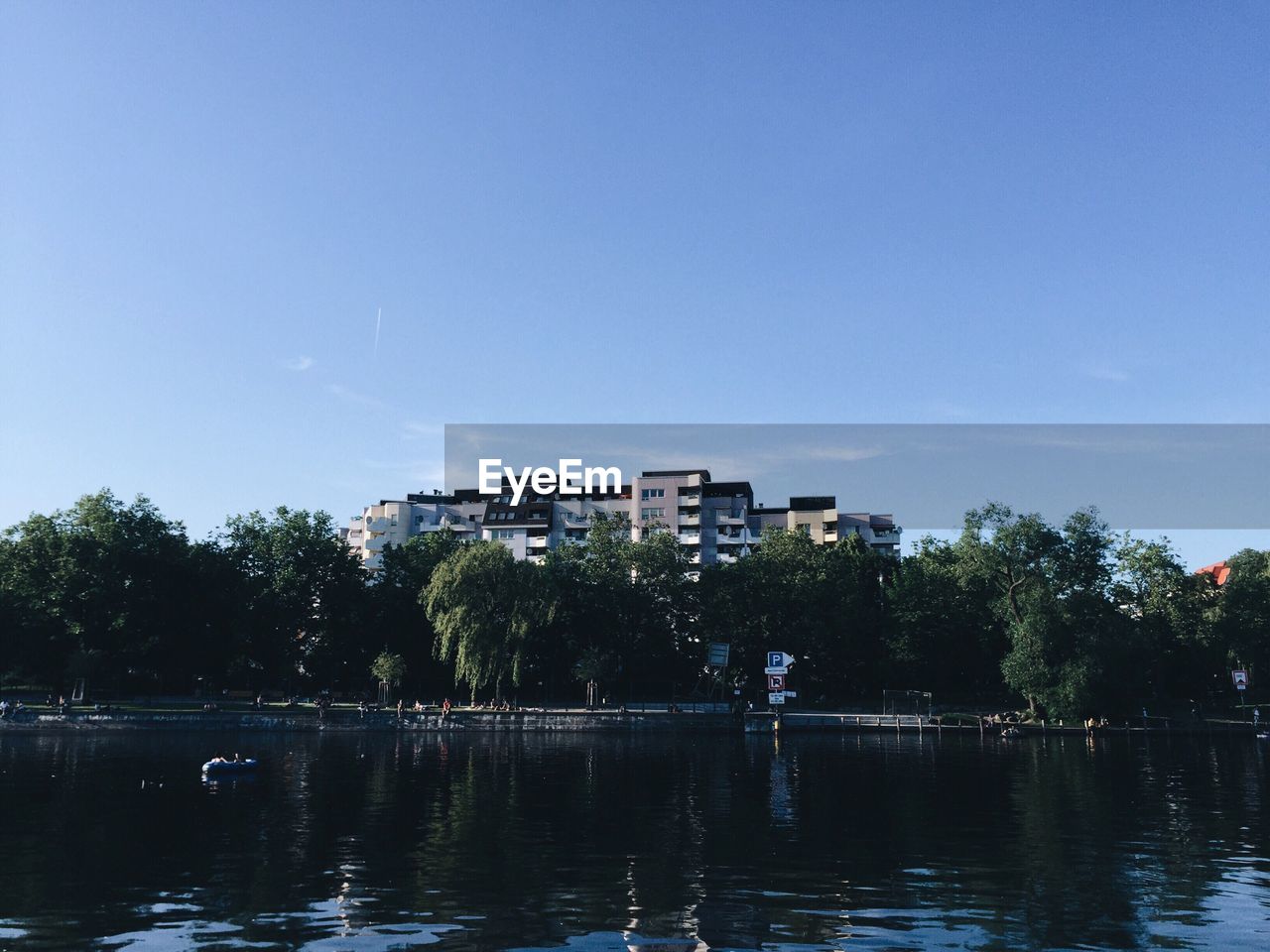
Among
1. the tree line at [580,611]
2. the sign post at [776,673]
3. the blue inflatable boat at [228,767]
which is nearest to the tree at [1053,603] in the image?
the tree line at [580,611]

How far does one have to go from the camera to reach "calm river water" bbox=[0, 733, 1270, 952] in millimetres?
19281

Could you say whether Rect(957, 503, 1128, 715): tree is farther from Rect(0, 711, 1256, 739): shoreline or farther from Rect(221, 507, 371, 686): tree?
Rect(221, 507, 371, 686): tree

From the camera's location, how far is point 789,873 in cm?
2469

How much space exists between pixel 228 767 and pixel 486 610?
39988 mm

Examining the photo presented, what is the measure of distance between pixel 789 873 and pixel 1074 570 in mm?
74375

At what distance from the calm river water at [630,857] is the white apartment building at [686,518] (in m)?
106

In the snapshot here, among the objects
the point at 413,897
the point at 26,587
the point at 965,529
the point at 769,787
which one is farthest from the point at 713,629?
the point at 413,897

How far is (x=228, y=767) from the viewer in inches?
1849

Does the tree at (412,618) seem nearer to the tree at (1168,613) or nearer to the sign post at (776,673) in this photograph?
the sign post at (776,673)

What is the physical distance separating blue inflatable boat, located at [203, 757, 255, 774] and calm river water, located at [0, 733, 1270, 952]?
1621 mm

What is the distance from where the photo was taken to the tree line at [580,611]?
8981cm

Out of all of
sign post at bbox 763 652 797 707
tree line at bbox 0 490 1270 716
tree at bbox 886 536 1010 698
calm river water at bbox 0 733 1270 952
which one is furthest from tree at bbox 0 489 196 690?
tree at bbox 886 536 1010 698

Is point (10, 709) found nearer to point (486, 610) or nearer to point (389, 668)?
point (389, 668)

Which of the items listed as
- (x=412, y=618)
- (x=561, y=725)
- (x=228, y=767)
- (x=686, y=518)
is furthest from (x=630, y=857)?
(x=686, y=518)
